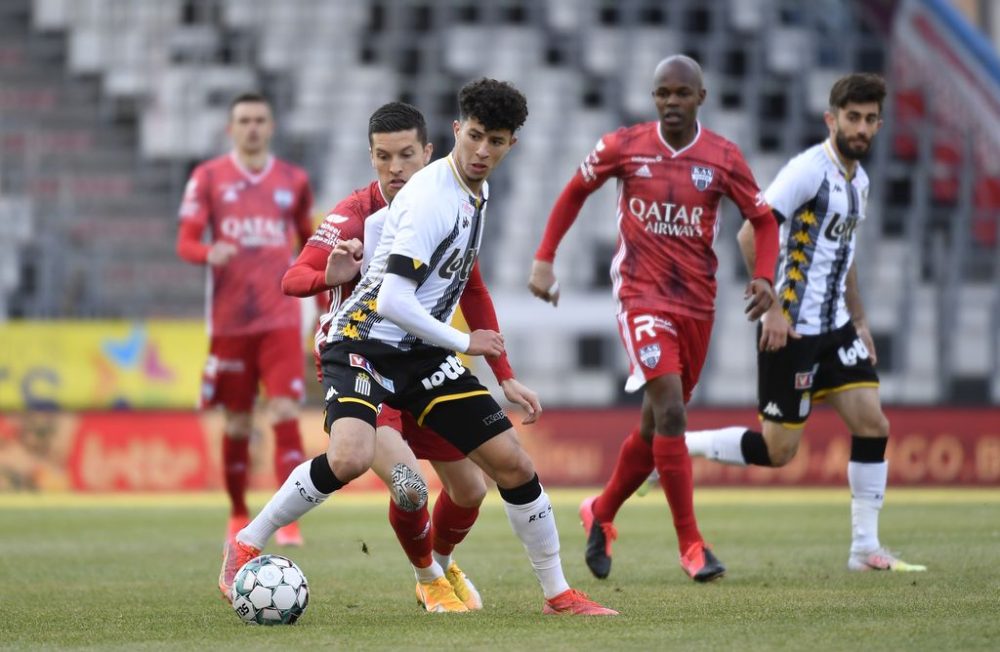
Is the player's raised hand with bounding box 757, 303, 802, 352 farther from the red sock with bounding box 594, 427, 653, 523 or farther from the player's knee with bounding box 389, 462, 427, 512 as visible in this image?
the player's knee with bounding box 389, 462, 427, 512

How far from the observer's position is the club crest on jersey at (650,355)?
292 inches

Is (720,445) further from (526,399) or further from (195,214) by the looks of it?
(195,214)

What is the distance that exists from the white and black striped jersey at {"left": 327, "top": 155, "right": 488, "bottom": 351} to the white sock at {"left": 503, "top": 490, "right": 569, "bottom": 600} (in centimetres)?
76

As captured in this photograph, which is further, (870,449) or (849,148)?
(870,449)

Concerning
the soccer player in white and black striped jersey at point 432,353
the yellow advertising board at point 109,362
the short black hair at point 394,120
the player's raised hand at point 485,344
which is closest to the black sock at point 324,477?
the soccer player in white and black striped jersey at point 432,353

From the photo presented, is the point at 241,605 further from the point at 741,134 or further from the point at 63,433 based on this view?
the point at 741,134

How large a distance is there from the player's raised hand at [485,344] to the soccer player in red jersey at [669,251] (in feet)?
5.52

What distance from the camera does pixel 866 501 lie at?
25.9 feet

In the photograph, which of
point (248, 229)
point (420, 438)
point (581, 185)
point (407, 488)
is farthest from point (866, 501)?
point (248, 229)

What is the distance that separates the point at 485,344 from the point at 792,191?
2779 mm

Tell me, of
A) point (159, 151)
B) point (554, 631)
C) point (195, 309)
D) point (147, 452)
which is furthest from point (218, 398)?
point (159, 151)

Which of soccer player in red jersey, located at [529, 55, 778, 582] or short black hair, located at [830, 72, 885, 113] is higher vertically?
short black hair, located at [830, 72, 885, 113]

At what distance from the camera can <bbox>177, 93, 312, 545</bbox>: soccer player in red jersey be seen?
9859mm

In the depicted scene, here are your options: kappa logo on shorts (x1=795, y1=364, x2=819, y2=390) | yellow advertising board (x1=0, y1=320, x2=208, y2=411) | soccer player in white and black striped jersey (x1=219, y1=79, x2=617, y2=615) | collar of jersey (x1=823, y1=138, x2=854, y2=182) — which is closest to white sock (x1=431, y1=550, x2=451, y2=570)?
soccer player in white and black striped jersey (x1=219, y1=79, x2=617, y2=615)
